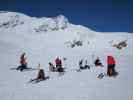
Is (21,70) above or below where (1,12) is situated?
below

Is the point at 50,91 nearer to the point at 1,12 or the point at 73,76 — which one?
the point at 73,76

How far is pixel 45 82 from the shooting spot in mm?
16641

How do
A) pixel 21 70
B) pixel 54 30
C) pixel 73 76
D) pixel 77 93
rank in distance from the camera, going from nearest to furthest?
pixel 77 93 → pixel 73 76 → pixel 21 70 → pixel 54 30

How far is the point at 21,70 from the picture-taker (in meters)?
22.6

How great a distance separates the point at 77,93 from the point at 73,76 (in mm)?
4462

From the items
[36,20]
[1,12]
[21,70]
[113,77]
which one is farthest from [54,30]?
[113,77]

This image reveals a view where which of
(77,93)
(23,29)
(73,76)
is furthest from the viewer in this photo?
(23,29)

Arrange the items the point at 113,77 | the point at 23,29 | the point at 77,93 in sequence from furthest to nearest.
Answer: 1. the point at 23,29
2. the point at 113,77
3. the point at 77,93

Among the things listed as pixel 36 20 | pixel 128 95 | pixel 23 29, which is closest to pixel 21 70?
pixel 128 95

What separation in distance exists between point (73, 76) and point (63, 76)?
900 mm

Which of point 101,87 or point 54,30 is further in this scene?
point 54,30

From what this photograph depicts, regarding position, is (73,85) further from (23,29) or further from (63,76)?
(23,29)

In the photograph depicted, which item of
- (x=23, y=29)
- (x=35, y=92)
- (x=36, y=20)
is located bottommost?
(x=35, y=92)

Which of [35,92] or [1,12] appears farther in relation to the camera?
[1,12]
